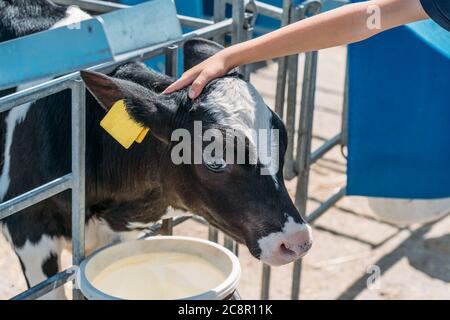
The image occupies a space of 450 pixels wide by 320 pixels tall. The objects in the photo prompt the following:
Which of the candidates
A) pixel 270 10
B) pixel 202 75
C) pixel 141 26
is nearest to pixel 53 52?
pixel 141 26

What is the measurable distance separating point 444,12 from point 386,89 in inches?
41.2

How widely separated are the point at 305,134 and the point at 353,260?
1.01m

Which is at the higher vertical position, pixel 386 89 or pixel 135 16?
pixel 135 16

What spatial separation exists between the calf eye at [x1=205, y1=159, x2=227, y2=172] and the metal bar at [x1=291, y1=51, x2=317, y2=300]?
1.10 metres

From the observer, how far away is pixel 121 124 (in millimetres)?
2709

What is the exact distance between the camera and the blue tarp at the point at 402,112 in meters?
3.38

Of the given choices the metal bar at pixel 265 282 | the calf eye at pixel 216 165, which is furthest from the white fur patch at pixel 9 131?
the metal bar at pixel 265 282

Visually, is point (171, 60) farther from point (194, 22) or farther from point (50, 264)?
point (50, 264)

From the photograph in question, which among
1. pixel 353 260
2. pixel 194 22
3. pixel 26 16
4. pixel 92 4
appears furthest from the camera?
pixel 353 260

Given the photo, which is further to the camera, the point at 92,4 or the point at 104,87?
the point at 92,4

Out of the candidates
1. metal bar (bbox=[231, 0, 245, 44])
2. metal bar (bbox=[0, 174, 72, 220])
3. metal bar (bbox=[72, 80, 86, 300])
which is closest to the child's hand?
metal bar (bbox=[72, 80, 86, 300])

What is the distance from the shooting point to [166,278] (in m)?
2.83
